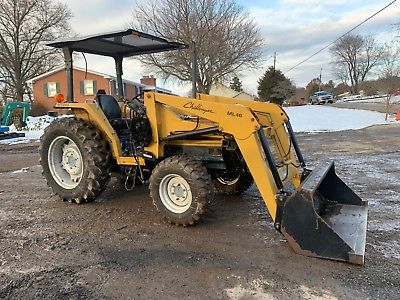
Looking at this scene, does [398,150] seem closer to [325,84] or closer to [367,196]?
[367,196]

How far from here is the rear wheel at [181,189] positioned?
426cm

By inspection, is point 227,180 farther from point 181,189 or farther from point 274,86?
point 274,86

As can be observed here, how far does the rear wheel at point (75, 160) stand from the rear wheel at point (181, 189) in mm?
1024

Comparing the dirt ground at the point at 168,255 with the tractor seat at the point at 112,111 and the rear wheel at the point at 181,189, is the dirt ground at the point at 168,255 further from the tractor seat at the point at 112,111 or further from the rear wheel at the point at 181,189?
the tractor seat at the point at 112,111

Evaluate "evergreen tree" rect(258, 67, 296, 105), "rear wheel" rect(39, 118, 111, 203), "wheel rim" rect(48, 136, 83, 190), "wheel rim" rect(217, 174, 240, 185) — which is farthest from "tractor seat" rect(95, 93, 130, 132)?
"evergreen tree" rect(258, 67, 296, 105)

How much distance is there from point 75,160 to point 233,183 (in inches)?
97.0

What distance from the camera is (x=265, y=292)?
3.05m

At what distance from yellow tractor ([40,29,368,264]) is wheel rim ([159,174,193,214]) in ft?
0.04

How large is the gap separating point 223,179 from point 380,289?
124 inches

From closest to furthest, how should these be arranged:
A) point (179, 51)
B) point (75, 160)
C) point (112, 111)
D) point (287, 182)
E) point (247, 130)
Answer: point (247, 130), point (287, 182), point (112, 111), point (75, 160), point (179, 51)

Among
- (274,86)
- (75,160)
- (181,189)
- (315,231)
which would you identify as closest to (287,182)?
(315,231)

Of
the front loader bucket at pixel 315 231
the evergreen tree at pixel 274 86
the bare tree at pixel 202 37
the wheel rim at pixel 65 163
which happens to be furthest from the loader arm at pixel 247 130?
the evergreen tree at pixel 274 86

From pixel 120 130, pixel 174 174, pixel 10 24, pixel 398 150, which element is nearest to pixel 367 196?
pixel 174 174

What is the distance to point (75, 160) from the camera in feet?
18.6
